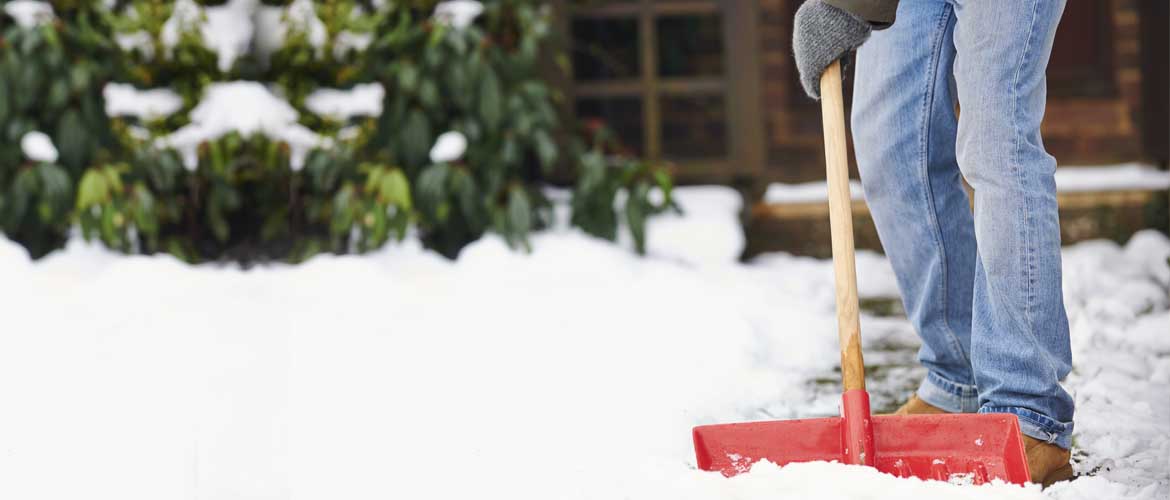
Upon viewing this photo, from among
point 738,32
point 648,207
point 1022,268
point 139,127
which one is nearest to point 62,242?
point 139,127

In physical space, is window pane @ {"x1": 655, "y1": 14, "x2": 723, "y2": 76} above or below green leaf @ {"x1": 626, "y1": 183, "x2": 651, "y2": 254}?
above

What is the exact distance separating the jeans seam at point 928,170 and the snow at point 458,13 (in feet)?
5.94

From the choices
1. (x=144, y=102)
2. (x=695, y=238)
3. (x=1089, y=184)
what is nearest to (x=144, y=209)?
(x=144, y=102)

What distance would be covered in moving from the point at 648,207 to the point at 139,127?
143 cm

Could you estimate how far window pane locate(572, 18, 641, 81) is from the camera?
3.61m

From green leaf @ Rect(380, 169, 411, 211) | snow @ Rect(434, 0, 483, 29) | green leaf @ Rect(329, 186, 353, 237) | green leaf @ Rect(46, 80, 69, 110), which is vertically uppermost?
snow @ Rect(434, 0, 483, 29)

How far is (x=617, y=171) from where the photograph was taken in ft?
10.6

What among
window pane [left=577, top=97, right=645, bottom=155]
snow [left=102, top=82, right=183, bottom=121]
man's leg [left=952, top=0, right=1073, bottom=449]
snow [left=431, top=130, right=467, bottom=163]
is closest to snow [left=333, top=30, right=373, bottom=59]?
snow [left=431, top=130, right=467, bottom=163]

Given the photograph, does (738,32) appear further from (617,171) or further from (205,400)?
(205,400)

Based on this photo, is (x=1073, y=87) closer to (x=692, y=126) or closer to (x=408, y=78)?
(x=692, y=126)

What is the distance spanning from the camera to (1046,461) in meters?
1.33

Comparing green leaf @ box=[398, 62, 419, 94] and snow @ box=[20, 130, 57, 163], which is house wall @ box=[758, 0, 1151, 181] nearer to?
green leaf @ box=[398, 62, 419, 94]

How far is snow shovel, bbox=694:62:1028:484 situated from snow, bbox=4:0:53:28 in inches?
97.9

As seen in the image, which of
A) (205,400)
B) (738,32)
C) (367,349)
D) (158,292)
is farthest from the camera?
(738,32)
